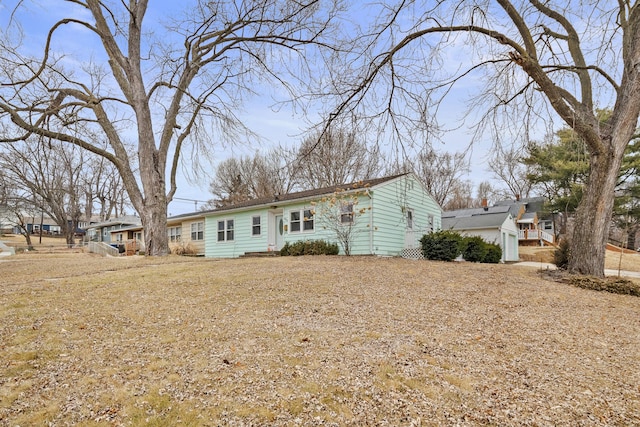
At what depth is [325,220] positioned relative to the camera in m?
14.0

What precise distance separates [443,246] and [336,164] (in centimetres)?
917

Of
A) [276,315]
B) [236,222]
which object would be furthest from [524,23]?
[236,222]

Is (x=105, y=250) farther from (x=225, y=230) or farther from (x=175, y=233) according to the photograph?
(x=225, y=230)

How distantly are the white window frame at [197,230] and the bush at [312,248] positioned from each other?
8930 mm

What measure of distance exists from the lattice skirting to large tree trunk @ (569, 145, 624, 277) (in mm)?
6510

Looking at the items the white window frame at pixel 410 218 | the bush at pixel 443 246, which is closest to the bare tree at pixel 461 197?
the white window frame at pixel 410 218

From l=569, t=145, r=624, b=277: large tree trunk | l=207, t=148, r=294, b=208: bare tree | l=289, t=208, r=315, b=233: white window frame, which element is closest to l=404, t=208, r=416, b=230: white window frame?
l=289, t=208, r=315, b=233: white window frame

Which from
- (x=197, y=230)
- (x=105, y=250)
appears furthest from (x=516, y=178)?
(x=105, y=250)

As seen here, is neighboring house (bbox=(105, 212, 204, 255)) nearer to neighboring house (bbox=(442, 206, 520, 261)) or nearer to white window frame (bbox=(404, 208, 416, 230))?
white window frame (bbox=(404, 208, 416, 230))

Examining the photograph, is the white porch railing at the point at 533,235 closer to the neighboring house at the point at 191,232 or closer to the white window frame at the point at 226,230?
the white window frame at the point at 226,230

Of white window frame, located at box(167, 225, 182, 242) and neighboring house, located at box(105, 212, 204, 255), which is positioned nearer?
neighboring house, located at box(105, 212, 204, 255)

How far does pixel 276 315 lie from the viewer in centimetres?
455

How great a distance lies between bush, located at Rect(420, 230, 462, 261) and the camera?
40.1 feet

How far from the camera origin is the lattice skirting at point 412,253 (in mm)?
14281
